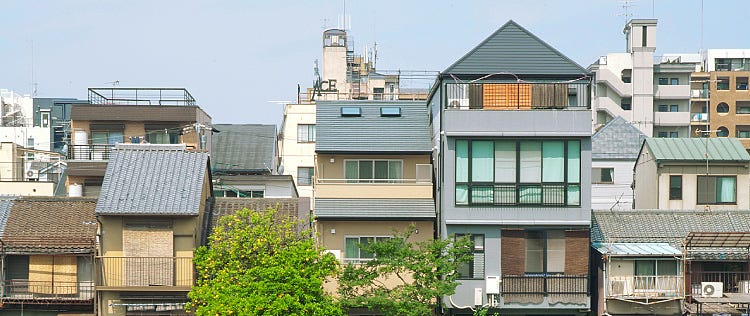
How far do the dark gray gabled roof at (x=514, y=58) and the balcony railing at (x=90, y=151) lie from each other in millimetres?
17696

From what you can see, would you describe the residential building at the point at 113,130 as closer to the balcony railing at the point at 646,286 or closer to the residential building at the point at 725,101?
the balcony railing at the point at 646,286

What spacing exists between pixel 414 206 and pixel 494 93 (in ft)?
16.1

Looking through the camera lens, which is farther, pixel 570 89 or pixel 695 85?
pixel 695 85

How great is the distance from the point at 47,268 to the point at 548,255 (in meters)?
17.3

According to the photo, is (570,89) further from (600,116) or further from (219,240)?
(600,116)

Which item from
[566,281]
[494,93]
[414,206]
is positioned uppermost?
[494,93]

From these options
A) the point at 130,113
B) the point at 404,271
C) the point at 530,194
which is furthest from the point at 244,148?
the point at 530,194

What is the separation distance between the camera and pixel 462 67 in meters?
37.8

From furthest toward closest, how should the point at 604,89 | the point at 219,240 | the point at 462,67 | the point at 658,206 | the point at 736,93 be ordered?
the point at 736,93 < the point at 604,89 < the point at 658,206 < the point at 462,67 < the point at 219,240

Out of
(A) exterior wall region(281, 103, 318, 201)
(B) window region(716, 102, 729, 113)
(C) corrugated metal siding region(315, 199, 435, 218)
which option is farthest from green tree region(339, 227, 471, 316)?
(B) window region(716, 102, 729, 113)

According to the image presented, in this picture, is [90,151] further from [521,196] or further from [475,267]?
[521,196]

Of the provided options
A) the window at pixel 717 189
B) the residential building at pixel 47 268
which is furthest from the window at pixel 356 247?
the window at pixel 717 189

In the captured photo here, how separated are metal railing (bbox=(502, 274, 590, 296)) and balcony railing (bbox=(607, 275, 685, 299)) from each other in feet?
3.59

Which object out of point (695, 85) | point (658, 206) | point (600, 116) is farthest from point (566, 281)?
point (695, 85)
